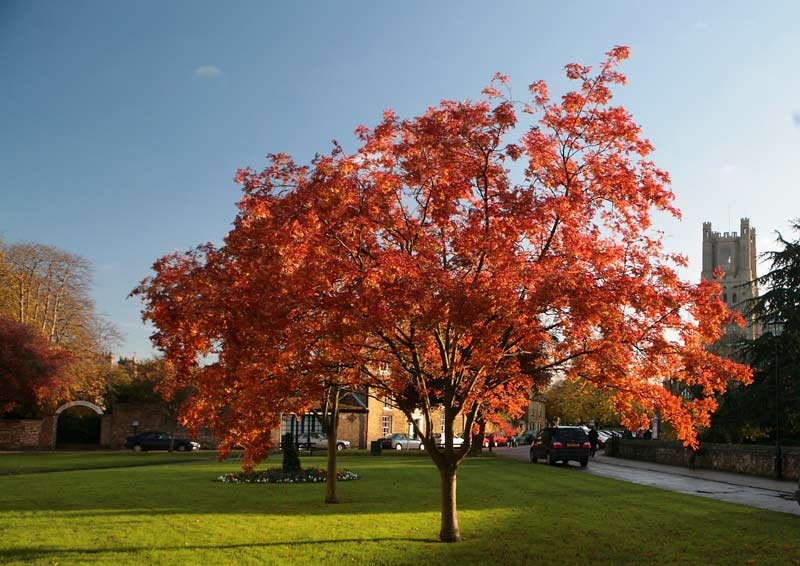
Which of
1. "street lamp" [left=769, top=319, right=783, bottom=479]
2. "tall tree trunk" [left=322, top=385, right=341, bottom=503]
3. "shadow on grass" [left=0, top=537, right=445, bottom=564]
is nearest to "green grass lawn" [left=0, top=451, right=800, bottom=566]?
"shadow on grass" [left=0, top=537, right=445, bottom=564]

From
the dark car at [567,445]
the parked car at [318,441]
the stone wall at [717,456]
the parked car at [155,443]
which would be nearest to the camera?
the stone wall at [717,456]

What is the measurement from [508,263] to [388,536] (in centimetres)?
542

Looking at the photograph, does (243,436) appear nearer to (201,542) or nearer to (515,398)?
(201,542)

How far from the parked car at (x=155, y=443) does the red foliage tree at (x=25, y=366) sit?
7.99 meters

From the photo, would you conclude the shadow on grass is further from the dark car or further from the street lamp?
the dark car

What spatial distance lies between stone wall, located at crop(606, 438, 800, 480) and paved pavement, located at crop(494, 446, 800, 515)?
2.51ft

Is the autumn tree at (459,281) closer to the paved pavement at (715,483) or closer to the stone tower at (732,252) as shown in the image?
the paved pavement at (715,483)

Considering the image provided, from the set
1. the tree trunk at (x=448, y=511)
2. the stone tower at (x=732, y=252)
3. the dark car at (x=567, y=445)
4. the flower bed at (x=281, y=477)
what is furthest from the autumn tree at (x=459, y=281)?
the stone tower at (x=732, y=252)

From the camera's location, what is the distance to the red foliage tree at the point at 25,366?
41.6 meters

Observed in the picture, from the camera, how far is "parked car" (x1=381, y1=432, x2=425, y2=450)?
53781 mm

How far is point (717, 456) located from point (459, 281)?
85.4 feet

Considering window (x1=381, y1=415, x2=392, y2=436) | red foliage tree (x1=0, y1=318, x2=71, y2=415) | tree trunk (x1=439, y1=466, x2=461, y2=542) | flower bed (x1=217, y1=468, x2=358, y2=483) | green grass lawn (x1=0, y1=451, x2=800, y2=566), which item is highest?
red foliage tree (x1=0, y1=318, x2=71, y2=415)

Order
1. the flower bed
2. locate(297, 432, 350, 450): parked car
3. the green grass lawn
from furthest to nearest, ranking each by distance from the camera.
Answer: locate(297, 432, 350, 450): parked car, the flower bed, the green grass lawn

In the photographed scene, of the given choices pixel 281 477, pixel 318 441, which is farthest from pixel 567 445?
pixel 318 441
